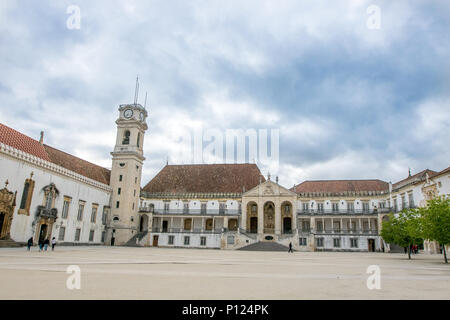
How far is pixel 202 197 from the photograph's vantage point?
171 feet

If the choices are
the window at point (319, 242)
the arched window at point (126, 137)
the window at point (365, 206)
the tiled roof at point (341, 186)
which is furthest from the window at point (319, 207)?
the arched window at point (126, 137)

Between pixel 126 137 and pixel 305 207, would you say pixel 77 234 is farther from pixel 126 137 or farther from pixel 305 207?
pixel 305 207

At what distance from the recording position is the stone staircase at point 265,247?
132ft

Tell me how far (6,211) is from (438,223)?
3336cm

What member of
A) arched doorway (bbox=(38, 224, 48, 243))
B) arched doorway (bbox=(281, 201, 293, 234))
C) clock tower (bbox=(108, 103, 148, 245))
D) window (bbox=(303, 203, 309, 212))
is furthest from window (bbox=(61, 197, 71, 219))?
window (bbox=(303, 203, 309, 212))

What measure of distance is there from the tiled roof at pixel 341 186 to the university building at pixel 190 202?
0.15 meters

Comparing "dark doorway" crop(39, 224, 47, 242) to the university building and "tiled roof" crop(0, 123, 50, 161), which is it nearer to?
the university building

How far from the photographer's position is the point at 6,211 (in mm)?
27844

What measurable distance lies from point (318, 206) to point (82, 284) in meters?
46.9

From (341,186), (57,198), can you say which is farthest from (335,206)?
(57,198)
